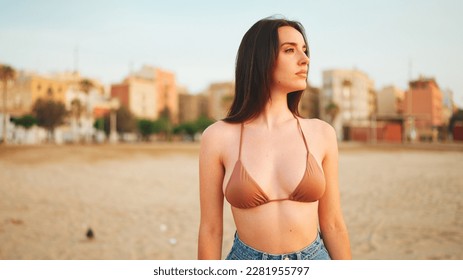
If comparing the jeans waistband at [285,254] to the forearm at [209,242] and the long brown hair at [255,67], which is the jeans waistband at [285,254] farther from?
the long brown hair at [255,67]

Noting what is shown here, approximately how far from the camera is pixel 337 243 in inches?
55.0

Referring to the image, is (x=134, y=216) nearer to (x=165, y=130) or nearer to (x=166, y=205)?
(x=166, y=205)

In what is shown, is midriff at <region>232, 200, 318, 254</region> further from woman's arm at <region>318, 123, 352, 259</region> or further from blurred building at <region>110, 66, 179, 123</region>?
blurred building at <region>110, 66, 179, 123</region>

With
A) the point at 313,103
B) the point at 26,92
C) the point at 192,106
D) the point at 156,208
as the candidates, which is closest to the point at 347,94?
the point at 313,103

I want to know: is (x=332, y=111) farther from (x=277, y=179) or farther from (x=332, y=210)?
(x=277, y=179)

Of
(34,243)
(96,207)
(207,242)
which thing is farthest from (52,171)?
(207,242)

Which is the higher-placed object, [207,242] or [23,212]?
[207,242]

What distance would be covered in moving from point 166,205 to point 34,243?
311cm

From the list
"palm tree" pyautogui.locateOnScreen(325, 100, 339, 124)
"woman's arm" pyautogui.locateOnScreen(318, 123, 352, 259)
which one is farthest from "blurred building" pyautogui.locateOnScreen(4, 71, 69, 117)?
"palm tree" pyautogui.locateOnScreen(325, 100, 339, 124)

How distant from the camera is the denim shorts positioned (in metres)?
1.35

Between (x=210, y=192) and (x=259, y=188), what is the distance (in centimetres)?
18

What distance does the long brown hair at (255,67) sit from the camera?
4.33 ft

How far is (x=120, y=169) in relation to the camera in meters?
13.5

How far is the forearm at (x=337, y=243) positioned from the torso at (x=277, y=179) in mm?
76
